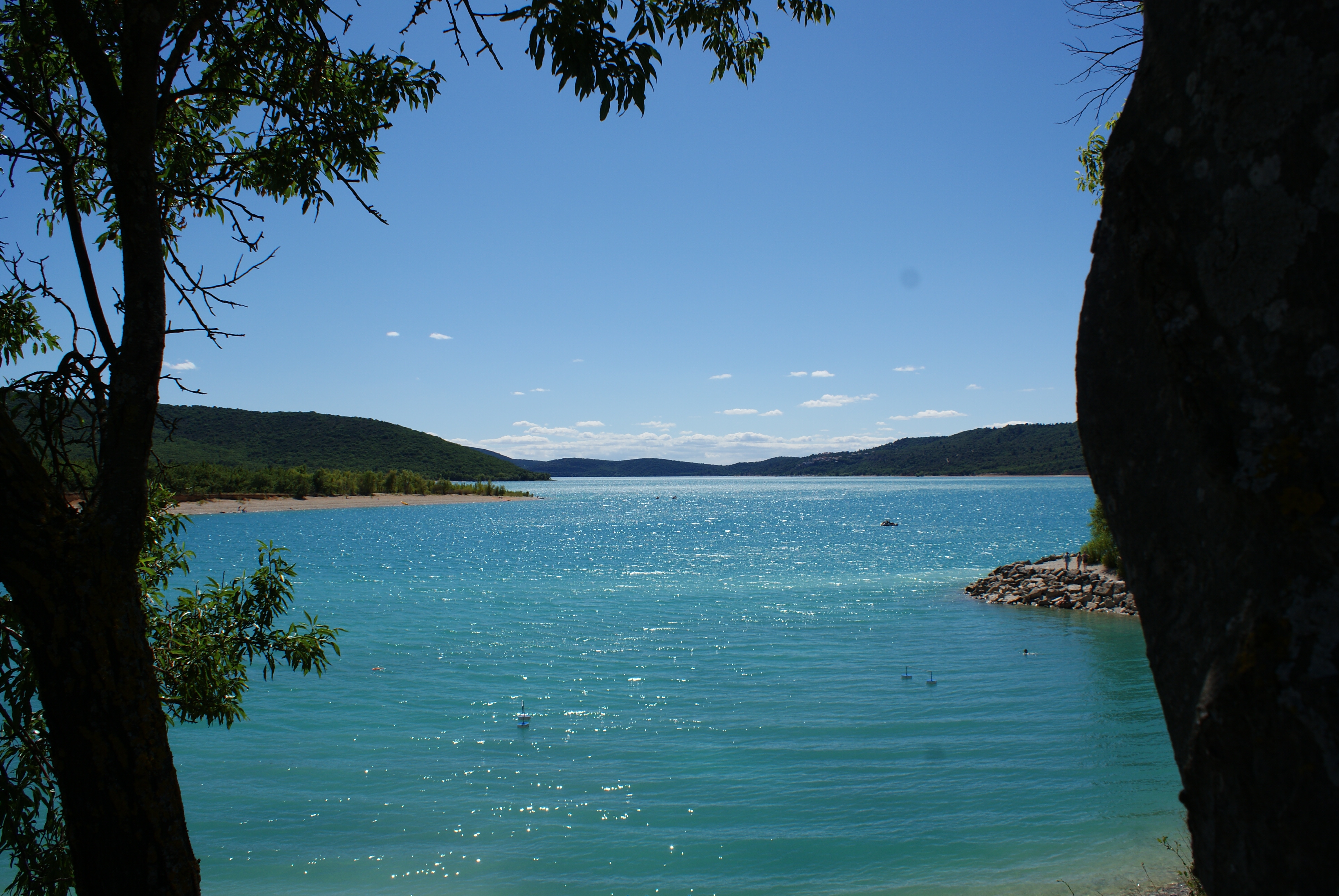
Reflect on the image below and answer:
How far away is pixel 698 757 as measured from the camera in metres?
15.1

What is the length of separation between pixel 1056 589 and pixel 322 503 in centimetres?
12755

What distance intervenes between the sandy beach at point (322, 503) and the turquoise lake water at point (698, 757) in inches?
3497

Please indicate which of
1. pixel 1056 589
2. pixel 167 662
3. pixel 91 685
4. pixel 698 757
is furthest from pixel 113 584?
pixel 1056 589

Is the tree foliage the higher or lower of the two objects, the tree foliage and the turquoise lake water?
the higher

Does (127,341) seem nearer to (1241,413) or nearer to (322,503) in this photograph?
(1241,413)

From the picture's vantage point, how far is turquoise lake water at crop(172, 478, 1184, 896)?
36.0 feet

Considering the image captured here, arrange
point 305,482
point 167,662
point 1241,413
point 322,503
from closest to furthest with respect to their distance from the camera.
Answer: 1. point 1241,413
2. point 167,662
3. point 322,503
4. point 305,482

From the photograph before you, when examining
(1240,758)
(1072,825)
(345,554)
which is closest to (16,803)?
(1240,758)

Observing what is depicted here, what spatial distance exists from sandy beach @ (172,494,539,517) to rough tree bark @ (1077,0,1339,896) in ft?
360

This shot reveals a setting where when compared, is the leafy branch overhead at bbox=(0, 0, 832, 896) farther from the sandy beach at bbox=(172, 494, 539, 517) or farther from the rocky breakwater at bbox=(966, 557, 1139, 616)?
the sandy beach at bbox=(172, 494, 539, 517)

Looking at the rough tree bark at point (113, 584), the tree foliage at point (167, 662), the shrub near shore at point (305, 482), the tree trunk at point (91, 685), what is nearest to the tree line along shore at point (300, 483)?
the shrub near shore at point (305, 482)

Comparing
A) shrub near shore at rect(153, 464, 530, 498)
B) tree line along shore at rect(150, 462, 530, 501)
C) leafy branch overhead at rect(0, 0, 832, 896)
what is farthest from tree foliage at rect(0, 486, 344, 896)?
shrub near shore at rect(153, 464, 530, 498)

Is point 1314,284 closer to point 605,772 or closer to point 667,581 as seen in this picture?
point 605,772

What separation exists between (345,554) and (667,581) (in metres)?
30.3
